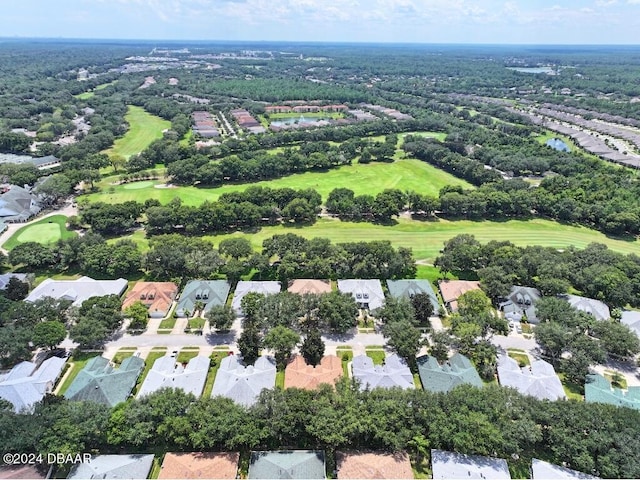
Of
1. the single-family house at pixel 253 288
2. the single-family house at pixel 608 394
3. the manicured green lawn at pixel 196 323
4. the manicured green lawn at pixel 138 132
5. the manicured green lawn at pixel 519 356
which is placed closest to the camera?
the single-family house at pixel 608 394

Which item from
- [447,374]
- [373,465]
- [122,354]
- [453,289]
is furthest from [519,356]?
[122,354]

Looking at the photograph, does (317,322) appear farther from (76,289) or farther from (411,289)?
(76,289)

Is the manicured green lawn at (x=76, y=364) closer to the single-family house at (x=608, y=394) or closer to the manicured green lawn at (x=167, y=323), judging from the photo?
the manicured green lawn at (x=167, y=323)

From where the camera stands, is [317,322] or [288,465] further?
[317,322]

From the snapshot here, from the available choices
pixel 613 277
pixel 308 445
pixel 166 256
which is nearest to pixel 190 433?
pixel 308 445

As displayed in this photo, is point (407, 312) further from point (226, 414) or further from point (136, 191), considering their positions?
point (136, 191)

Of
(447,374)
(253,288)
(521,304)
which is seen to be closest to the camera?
(447,374)

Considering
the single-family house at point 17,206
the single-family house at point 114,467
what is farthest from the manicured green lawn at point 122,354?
the single-family house at point 17,206
